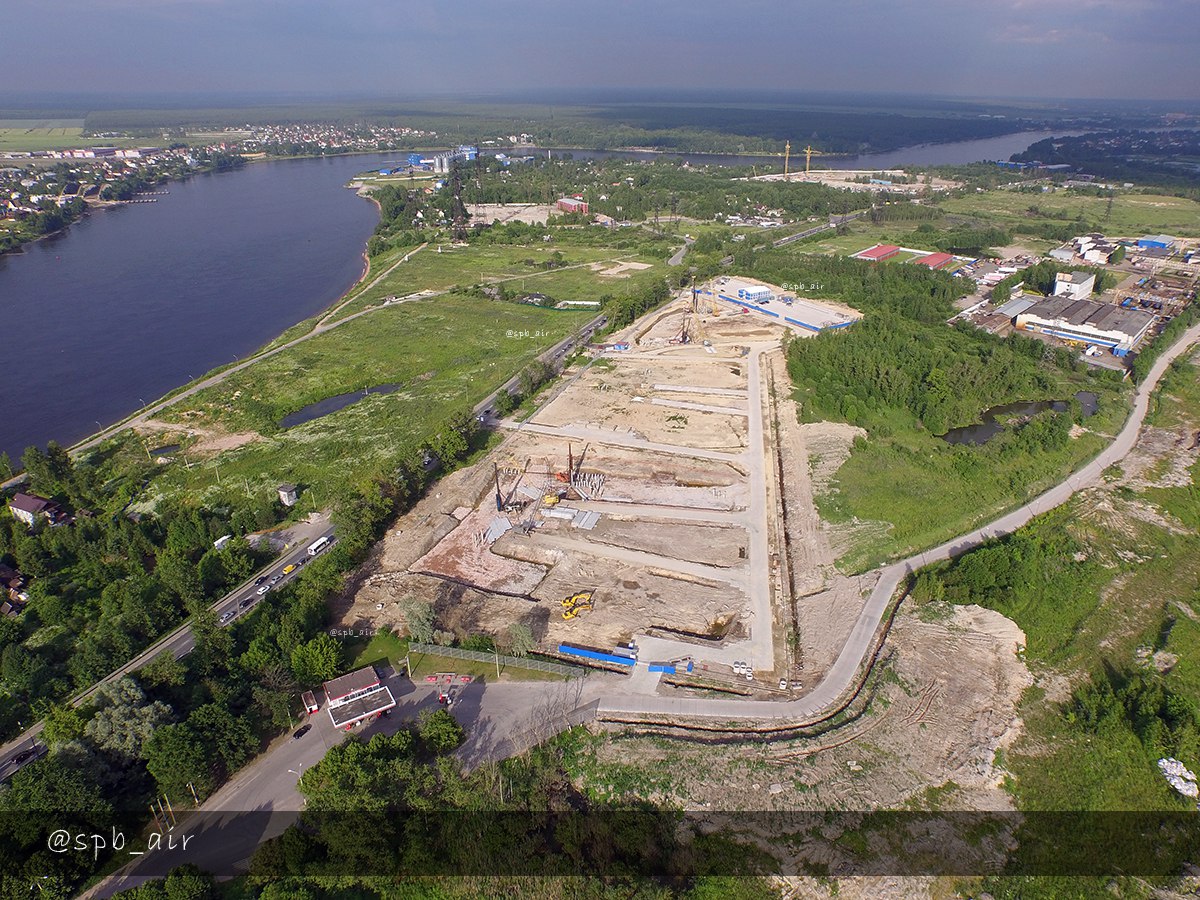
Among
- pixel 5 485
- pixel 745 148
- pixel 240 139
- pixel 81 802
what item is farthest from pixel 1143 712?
pixel 240 139

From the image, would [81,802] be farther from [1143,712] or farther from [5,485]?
[1143,712]

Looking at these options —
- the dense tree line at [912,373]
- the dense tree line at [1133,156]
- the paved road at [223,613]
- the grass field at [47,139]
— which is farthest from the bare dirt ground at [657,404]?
the grass field at [47,139]

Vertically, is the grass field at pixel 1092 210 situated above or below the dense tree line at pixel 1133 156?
below

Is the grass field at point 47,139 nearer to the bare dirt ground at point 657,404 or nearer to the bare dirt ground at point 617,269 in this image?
the bare dirt ground at point 617,269

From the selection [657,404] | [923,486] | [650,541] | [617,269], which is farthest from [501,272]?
[923,486]

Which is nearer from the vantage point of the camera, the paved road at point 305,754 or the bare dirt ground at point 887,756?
the paved road at point 305,754
